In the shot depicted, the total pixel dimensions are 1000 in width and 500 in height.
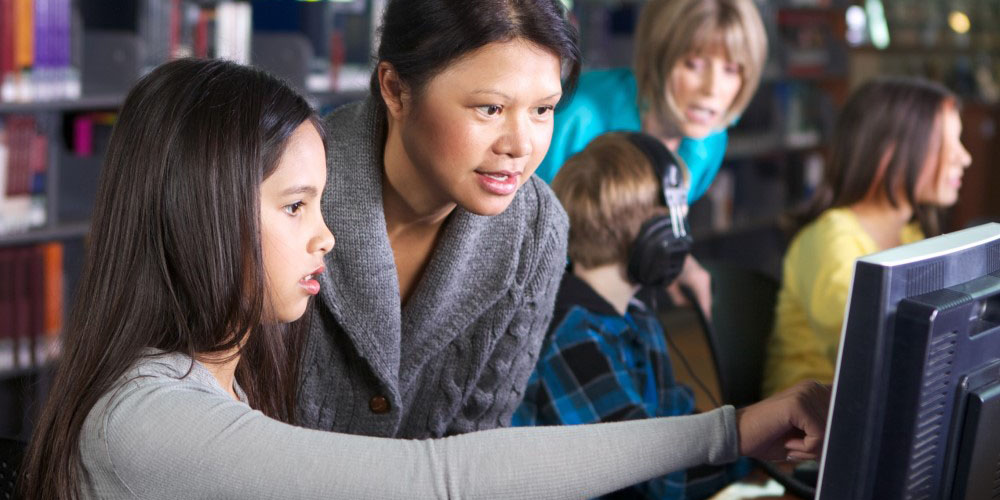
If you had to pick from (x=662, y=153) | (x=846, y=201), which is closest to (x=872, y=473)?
(x=662, y=153)

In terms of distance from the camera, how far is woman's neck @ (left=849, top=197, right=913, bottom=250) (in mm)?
2281

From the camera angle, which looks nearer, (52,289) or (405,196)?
(405,196)

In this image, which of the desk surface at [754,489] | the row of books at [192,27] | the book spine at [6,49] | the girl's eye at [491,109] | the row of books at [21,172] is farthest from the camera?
the row of books at [192,27]

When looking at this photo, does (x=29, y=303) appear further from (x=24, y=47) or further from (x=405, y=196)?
(x=405, y=196)

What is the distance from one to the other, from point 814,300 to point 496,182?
1.13 m

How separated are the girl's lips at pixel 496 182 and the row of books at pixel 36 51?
7.05 feet

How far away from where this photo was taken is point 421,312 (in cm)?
133

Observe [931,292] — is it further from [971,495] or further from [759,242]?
[759,242]

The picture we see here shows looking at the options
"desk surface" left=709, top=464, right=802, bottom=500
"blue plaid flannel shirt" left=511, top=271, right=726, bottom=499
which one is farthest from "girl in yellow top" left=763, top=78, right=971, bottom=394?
"desk surface" left=709, top=464, right=802, bottom=500

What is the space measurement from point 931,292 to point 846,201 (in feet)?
4.94

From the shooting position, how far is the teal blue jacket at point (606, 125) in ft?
6.15

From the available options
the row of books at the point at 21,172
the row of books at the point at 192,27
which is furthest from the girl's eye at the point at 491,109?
the row of books at the point at 21,172

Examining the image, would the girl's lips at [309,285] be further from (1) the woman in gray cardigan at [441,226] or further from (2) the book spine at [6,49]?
(2) the book spine at [6,49]

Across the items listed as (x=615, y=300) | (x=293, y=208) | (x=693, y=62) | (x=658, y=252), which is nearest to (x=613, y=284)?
(x=615, y=300)
